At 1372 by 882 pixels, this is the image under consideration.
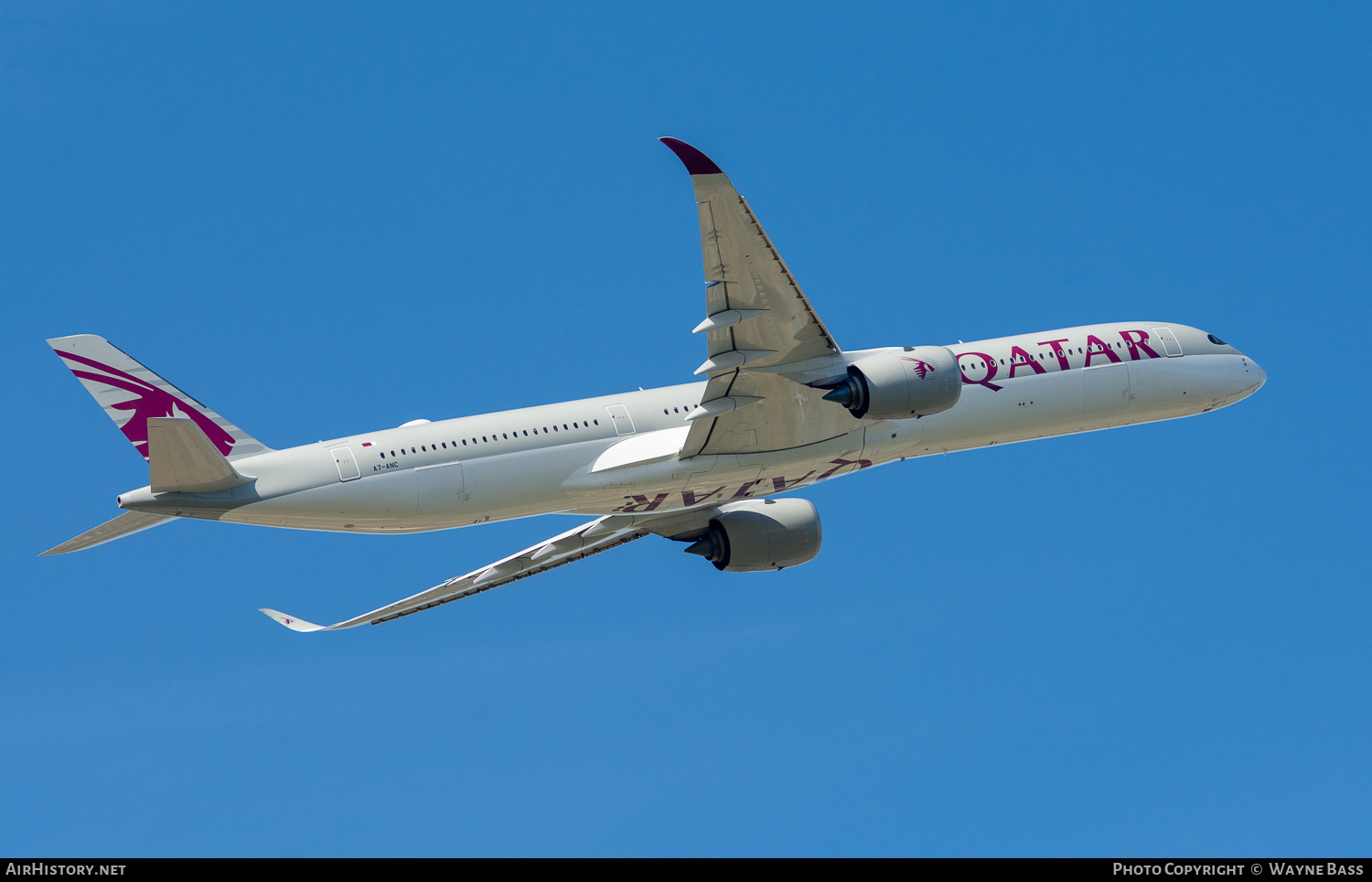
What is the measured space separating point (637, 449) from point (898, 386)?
6555 mm

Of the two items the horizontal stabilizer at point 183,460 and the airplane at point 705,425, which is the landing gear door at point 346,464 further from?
the horizontal stabilizer at point 183,460

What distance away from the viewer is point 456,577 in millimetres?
42750

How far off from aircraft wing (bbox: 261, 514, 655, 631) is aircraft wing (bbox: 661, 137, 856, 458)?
7466 mm

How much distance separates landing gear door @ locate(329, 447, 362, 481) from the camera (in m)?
34.2

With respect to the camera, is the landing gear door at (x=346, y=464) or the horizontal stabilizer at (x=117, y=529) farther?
the landing gear door at (x=346, y=464)

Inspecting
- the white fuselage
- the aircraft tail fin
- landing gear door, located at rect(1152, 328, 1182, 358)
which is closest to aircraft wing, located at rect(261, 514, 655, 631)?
the white fuselage

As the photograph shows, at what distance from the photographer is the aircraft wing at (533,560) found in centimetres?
4228

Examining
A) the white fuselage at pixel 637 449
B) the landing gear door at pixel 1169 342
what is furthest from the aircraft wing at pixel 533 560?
the landing gear door at pixel 1169 342

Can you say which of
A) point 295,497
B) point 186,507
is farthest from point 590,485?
point 186,507

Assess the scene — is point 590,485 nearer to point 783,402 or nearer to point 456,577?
point 783,402

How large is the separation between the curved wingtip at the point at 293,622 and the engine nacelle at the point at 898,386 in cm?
1553

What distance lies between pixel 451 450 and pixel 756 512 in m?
10.4

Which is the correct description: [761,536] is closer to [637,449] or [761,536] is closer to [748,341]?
[637,449]
